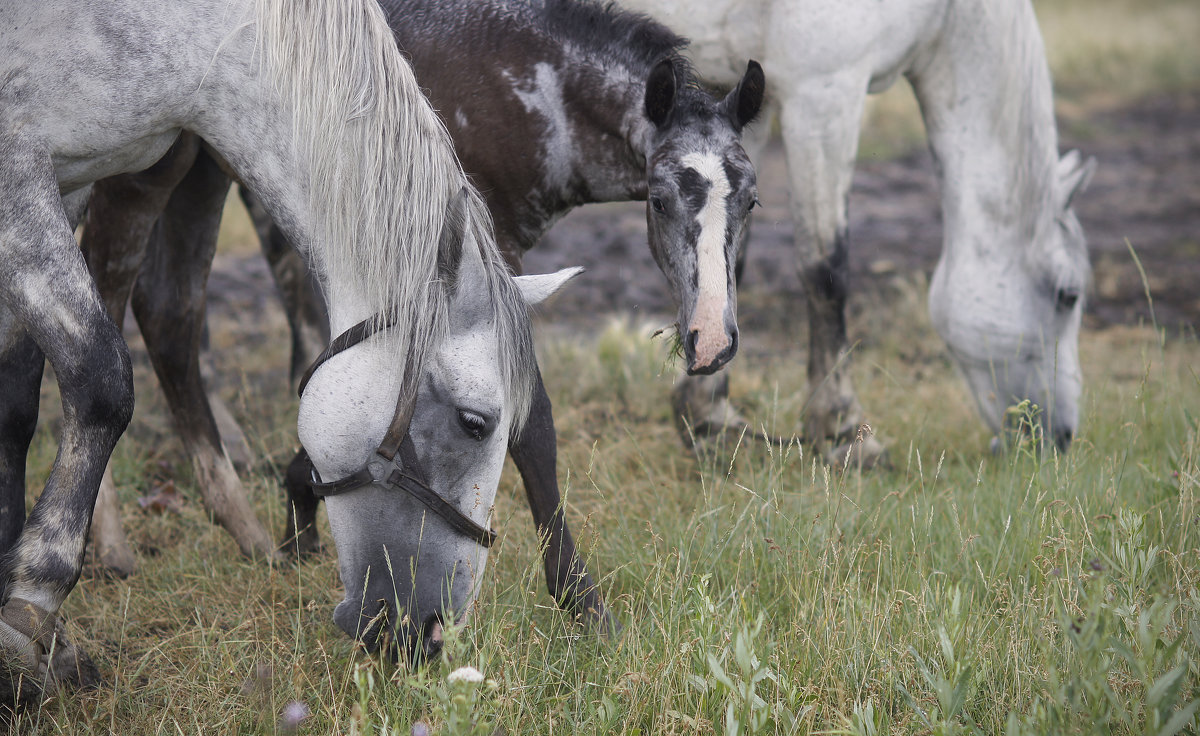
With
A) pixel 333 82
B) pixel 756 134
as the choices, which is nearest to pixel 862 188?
pixel 756 134

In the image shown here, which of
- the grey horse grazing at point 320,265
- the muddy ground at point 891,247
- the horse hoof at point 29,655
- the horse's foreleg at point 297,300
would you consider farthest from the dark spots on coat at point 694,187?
the muddy ground at point 891,247

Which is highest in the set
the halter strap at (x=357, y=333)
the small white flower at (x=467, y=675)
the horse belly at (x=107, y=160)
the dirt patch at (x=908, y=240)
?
the horse belly at (x=107, y=160)

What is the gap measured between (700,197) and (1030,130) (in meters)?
1.95

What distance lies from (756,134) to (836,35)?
567 mm

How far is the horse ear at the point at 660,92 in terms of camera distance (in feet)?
8.16

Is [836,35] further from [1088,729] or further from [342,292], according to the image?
[1088,729]

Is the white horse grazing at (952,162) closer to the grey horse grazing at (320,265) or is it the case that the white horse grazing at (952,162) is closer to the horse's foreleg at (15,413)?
the grey horse grazing at (320,265)

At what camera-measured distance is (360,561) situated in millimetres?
2160

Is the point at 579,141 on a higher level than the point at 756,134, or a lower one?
higher

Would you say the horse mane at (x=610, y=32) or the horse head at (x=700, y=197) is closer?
the horse head at (x=700, y=197)

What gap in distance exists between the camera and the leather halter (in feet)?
6.71

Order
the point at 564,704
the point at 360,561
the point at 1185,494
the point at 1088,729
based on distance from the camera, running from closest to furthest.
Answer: the point at 1088,729 < the point at 564,704 < the point at 360,561 < the point at 1185,494

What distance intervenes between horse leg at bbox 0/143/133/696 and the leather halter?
463 millimetres

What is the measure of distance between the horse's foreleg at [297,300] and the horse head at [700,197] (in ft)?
7.29
